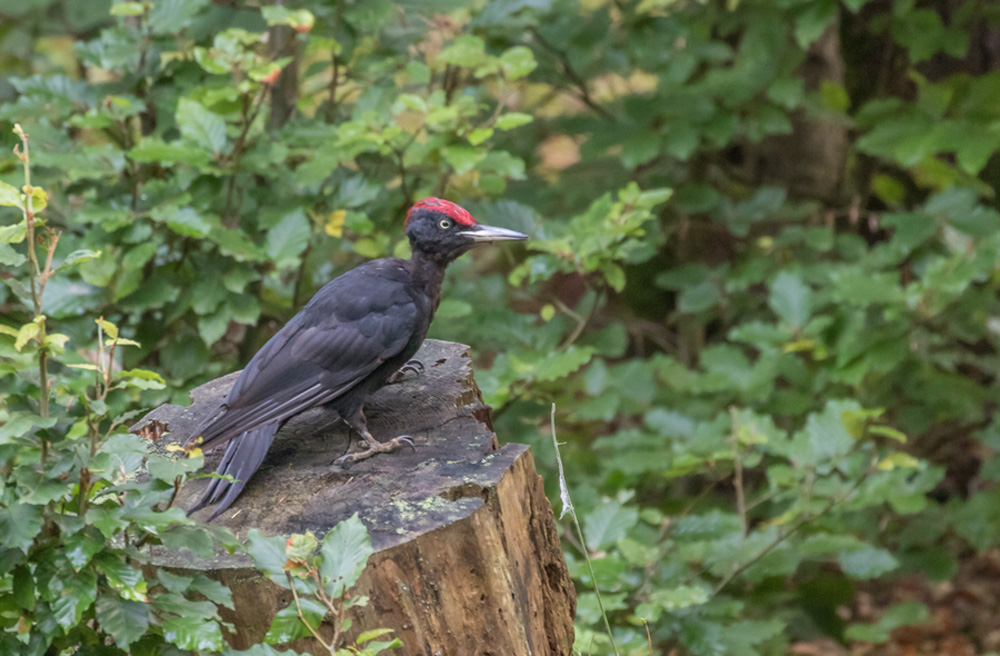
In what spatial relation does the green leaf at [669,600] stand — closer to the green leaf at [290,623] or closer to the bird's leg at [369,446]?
the bird's leg at [369,446]

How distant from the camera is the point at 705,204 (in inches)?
174

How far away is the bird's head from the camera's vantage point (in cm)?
268

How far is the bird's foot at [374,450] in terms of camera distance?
229 cm

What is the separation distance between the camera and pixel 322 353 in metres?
2.42

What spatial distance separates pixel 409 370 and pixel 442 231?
0.41 m

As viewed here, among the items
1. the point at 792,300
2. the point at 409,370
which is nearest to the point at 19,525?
the point at 409,370

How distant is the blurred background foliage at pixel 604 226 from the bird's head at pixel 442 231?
0.43m

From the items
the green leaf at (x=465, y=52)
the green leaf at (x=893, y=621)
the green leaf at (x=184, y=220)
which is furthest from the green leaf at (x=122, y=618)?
the green leaf at (x=893, y=621)

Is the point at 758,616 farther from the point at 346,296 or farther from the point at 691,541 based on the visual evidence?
the point at 346,296

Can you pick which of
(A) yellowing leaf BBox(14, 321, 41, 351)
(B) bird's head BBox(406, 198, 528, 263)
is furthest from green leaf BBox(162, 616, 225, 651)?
(B) bird's head BBox(406, 198, 528, 263)

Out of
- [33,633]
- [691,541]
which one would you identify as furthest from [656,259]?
[33,633]

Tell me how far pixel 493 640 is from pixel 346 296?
3.10 feet

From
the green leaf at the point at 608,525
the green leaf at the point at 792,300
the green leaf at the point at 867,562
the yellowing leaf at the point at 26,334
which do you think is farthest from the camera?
the green leaf at the point at 792,300

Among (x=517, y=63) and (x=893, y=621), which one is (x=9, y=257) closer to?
(x=517, y=63)
